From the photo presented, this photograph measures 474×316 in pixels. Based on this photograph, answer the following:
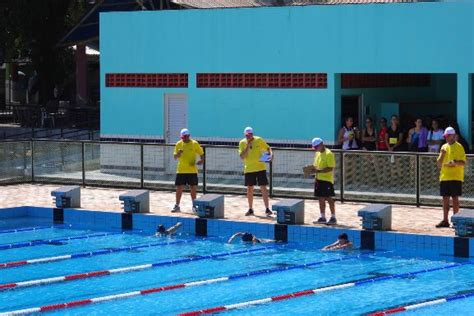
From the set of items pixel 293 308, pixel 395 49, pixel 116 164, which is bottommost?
pixel 293 308

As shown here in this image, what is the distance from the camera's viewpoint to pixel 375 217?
19938mm

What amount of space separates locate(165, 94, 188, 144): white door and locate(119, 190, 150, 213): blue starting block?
6.89 m

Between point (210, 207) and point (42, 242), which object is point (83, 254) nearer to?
point (42, 242)

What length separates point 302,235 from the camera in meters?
20.8

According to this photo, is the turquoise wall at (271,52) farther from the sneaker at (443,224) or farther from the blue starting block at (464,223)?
the blue starting block at (464,223)

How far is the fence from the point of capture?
74.2 ft

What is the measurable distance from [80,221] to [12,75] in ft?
115

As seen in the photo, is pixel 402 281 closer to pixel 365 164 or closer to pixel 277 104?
pixel 365 164

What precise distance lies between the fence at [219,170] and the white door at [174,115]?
10.6ft

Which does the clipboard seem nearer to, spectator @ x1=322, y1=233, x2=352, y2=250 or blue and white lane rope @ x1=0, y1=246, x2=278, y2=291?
blue and white lane rope @ x1=0, y1=246, x2=278, y2=291

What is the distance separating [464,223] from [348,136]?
731cm

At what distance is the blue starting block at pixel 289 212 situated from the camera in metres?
20.9

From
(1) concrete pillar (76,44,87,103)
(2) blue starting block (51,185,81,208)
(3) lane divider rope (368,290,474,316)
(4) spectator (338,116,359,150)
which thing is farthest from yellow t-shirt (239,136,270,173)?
(1) concrete pillar (76,44,87,103)

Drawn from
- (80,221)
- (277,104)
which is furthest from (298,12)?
(80,221)
